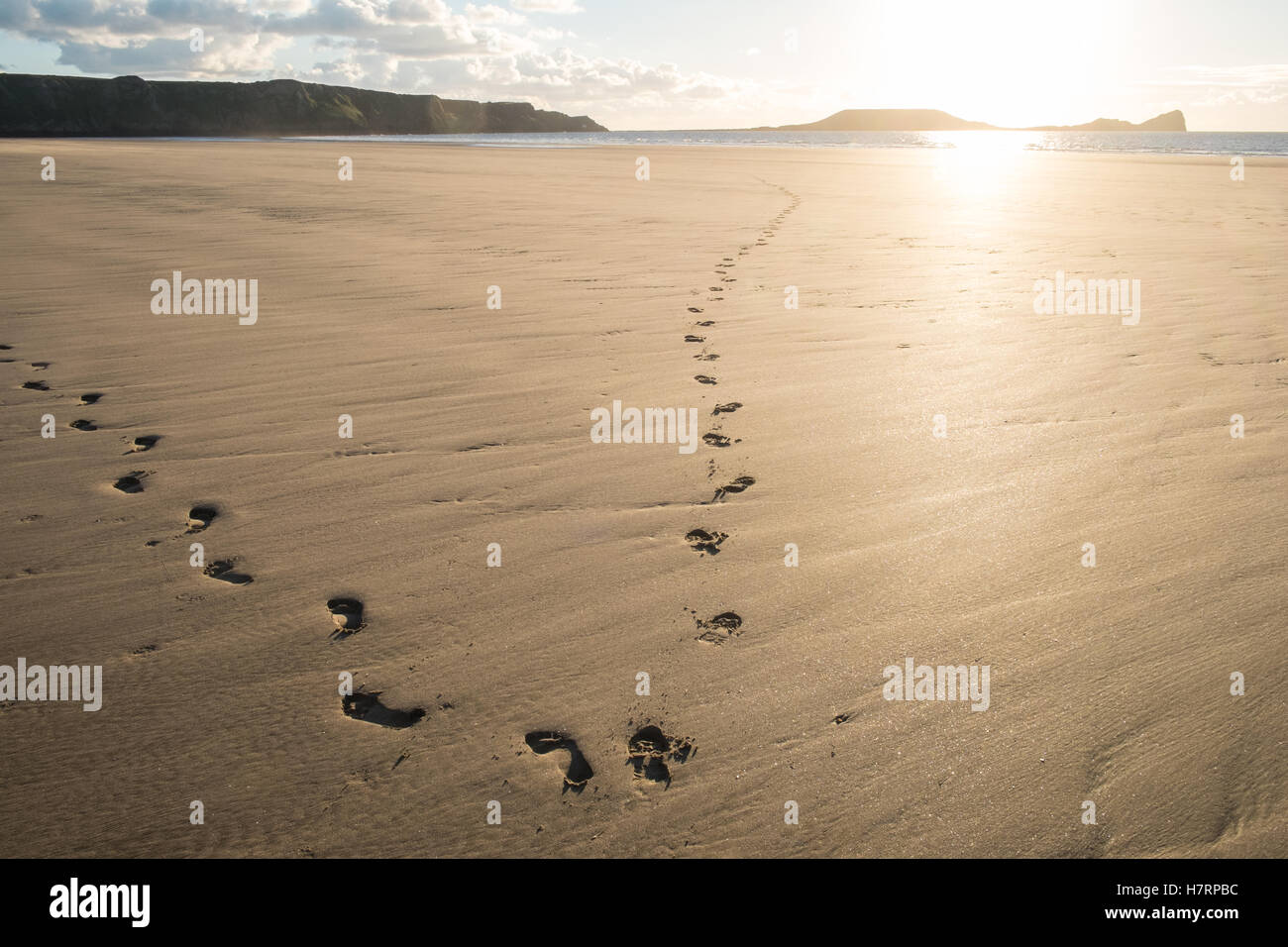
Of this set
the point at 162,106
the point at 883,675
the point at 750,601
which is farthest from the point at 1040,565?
the point at 162,106

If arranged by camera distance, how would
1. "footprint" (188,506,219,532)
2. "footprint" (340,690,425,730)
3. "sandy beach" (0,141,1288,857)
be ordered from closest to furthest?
1. "sandy beach" (0,141,1288,857)
2. "footprint" (340,690,425,730)
3. "footprint" (188,506,219,532)

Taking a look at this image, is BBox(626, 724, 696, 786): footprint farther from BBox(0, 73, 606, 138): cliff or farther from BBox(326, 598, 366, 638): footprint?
BBox(0, 73, 606, 138): cliff

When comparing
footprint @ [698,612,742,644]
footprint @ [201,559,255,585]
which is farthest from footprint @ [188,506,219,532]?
footprint @ [698,612,742,644]

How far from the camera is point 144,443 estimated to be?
3.11m

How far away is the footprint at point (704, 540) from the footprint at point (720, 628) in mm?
319

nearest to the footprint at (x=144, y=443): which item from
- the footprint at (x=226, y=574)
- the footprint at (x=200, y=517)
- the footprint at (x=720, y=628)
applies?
the footprint at (x=200, y=517)

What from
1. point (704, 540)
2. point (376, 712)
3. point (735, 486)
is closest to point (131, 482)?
point (376, 712)

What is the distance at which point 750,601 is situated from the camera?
2.20m

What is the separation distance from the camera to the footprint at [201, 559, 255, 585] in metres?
2.28

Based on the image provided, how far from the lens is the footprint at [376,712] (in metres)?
1.79

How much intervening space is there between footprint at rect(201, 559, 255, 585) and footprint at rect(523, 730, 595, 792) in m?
1.07

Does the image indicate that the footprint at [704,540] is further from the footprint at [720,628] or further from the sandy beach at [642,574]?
the footprint at [720,628]

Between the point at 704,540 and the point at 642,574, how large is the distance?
0.28 metres
